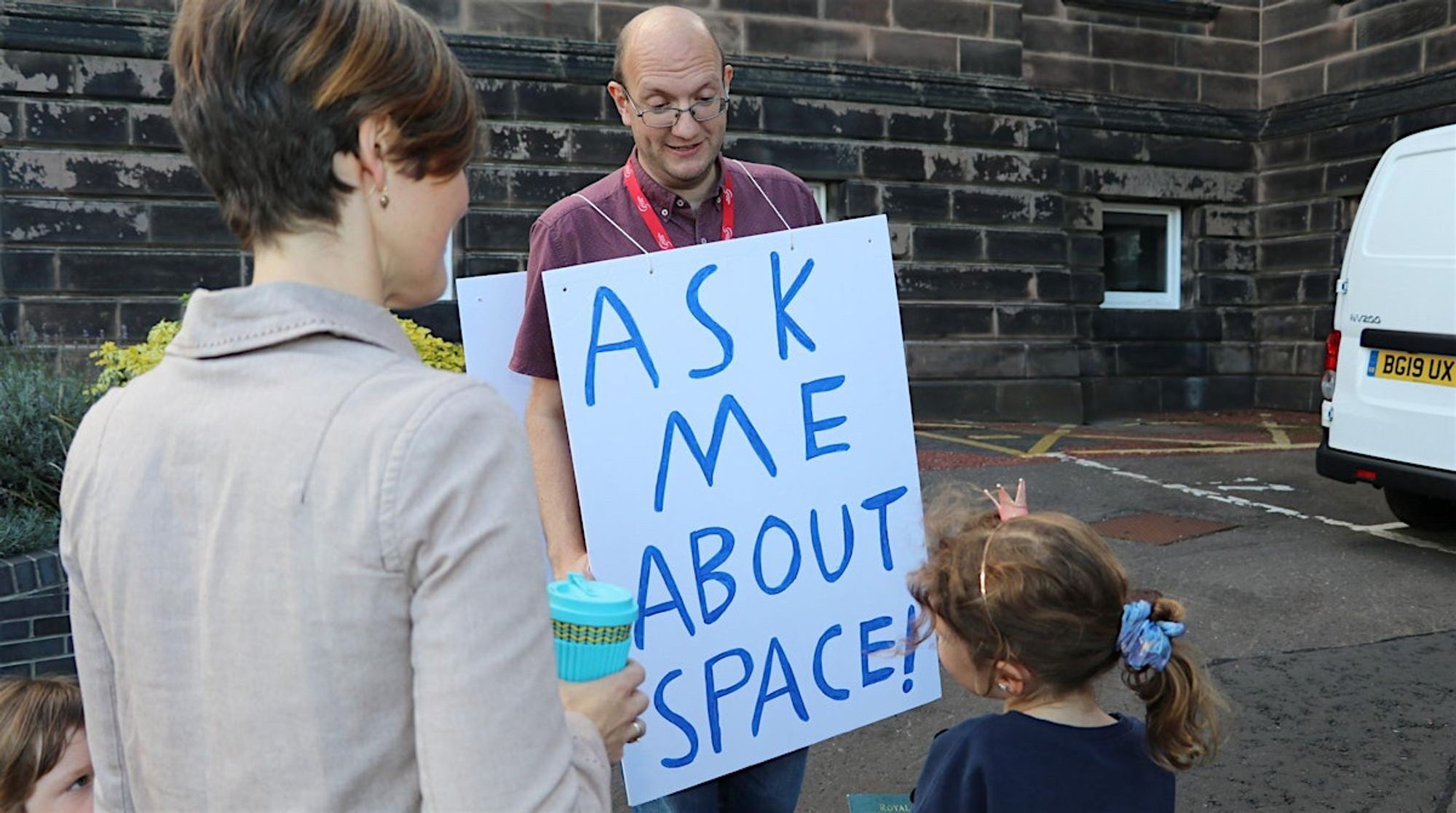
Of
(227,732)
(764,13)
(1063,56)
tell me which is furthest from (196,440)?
(1063,56)

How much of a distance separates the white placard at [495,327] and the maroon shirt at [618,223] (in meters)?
0.14

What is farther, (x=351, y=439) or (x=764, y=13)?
(x=764, y=13)

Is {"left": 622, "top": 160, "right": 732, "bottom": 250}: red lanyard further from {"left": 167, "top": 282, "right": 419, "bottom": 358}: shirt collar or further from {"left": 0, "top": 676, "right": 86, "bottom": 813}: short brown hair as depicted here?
{"left": 0, "top": 676, "right": 86, "bottom": 813}: short brown hair

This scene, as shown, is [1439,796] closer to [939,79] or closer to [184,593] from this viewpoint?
[184,593]

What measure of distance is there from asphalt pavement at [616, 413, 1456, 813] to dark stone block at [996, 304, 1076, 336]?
1.97 m

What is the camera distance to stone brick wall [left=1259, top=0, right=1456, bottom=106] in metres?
10.9

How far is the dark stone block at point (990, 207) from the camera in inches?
418

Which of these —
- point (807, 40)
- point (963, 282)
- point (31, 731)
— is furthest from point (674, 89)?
point (963, 282)

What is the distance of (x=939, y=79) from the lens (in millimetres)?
10461

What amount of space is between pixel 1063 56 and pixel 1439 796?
9361 mm

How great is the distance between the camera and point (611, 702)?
1.21 m

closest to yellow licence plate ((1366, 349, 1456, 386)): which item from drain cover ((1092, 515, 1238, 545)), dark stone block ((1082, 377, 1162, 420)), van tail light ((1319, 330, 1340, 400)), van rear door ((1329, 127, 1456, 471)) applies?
van rear door ((1329, 127, 1456, 471))

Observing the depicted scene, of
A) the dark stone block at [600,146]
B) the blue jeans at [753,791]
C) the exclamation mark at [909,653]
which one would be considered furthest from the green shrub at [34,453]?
the dark stone block at [600,146]

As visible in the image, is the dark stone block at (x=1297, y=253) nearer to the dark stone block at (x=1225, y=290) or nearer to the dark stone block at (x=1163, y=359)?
the dark stone block at (x=1225, y=290)
